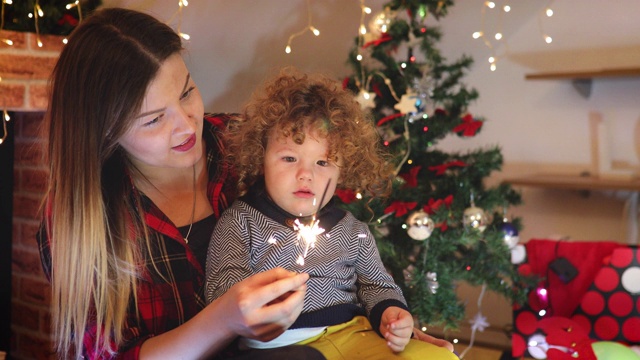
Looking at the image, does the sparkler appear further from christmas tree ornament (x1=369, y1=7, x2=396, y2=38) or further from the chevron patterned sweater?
christmas tree ornament (x1=369, y1=7, x2=396, y2=38)

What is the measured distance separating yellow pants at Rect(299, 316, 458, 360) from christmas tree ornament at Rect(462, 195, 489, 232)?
94 cm

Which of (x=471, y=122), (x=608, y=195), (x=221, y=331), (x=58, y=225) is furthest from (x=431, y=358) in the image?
(x=608, y=195)

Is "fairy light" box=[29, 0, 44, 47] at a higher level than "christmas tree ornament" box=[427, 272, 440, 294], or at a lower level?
higher

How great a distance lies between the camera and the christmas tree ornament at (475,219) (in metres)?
2.23

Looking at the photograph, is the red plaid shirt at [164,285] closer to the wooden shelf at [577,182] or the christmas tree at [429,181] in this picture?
the christmas tree at [429,181]

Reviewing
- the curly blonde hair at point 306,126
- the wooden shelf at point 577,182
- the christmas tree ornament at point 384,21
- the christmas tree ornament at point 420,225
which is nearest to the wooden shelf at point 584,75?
the wooden shelf at point 577,182

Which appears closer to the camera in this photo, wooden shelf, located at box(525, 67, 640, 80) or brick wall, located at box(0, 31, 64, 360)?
brick wall, located at box(0, 31, 64, 360)

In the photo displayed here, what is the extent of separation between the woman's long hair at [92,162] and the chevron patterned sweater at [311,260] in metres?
0.20

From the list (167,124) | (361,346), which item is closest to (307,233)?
(361,346)

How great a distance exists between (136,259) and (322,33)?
161 cm

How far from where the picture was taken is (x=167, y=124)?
4.66 ft

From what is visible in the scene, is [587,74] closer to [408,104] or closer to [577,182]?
[577,182]

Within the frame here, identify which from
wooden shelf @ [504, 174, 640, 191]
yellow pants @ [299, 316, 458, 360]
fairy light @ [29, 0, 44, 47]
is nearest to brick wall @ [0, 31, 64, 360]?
fairy light @ [29, 0, 44, 47]

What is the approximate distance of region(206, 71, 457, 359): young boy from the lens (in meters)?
1.34
